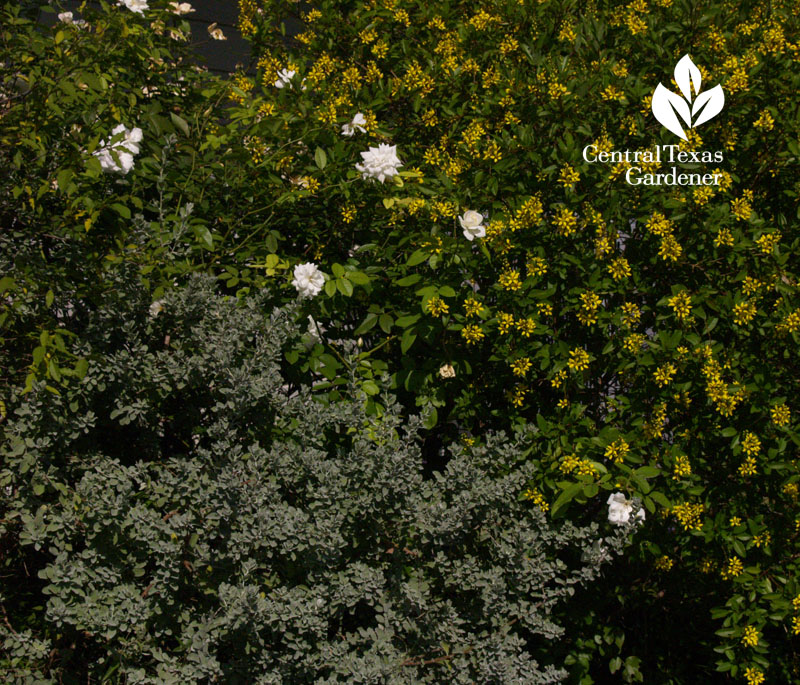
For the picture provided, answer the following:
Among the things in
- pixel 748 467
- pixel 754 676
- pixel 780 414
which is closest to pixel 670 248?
pixel 780 414

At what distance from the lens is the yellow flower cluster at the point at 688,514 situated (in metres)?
2.49

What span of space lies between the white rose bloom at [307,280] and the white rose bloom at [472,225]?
1.70 ft

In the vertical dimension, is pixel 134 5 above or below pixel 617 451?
above

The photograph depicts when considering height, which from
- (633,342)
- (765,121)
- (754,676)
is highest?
(765,121)

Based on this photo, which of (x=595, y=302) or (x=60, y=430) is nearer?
(x=60, y=430)

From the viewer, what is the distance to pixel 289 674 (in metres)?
2.01

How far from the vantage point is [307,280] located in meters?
2.59

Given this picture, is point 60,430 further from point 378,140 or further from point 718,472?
point 718,472

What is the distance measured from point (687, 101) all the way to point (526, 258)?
2.68 feet

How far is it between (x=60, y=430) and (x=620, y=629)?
212cm

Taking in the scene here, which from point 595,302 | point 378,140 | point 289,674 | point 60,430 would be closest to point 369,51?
point 378,140

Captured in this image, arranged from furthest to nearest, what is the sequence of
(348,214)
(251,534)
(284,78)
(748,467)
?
(284,78) → (348,214) → (748,467) → (251,534)

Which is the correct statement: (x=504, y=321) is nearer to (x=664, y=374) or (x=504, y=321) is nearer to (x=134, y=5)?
(x=664, y=374)

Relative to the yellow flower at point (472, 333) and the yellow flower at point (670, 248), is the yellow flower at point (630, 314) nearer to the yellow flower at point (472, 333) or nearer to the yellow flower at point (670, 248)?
the yellow flower at point (670, 248)
